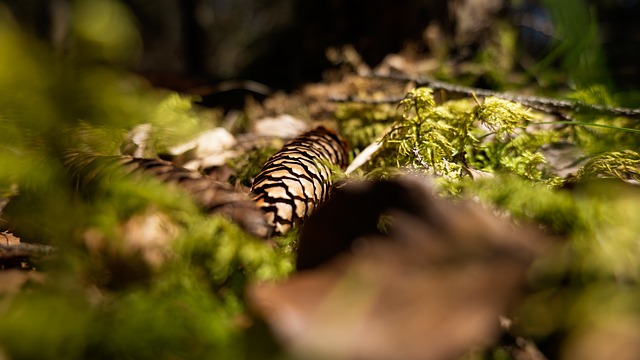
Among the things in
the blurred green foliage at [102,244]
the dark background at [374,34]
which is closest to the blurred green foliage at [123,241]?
the blurred green foliage at [102,244]

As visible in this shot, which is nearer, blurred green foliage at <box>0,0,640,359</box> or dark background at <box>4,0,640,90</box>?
blurred green foliage at <box>0,0,640,359</box>

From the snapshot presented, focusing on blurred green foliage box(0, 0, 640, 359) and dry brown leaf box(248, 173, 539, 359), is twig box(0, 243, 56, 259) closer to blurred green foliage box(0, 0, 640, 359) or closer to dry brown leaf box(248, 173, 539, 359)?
blurred green foliage box(0, 0, 640, 359)

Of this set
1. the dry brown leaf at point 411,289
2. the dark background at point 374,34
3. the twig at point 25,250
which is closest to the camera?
the dry brown leaf at point 411,289

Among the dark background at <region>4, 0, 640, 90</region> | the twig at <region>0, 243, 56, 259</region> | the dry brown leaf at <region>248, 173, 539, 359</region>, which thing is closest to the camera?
the dry brown leaf at <region>248, 173, 539, 359</region>

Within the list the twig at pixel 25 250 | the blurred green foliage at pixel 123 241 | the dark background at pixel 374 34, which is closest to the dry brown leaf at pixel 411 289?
the blurred green foliage at pixel 123 241

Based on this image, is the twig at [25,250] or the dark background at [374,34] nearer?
the twig at [25,250]

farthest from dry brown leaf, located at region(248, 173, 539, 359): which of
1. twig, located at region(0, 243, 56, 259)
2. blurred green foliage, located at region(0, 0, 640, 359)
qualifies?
twig, located at region(0, 243, 56, 259)

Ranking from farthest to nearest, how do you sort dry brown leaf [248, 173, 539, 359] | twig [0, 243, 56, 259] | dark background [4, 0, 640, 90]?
dark background [4, 0, 640, 90] → twig [0, 243, 56, 259] → dry brown leaf [248, 173, 539, 359]

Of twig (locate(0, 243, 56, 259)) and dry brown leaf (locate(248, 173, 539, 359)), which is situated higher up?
dry brown leaf (locate(248, 173, 539, 359))

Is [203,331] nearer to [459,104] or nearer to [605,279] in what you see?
[605,279]

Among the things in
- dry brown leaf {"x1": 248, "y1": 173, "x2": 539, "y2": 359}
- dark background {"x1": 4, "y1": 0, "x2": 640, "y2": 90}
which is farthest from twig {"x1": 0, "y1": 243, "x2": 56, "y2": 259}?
dark background {"x1": 4, "y1": 0, "x2": 640, "y2": 90}

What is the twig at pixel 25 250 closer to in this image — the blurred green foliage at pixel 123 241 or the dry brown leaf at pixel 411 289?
the blurred green foliage at pixel 123 241

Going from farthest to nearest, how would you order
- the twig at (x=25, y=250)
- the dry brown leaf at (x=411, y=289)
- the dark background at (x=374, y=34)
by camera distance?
the dark background at (x=374, y=34) → the twig at (x=25, y=250) → the dry brown leaf at (x=411, y=289)

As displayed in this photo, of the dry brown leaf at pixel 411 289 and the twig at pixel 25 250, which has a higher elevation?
the dry brown leaf at pixel 411 289
